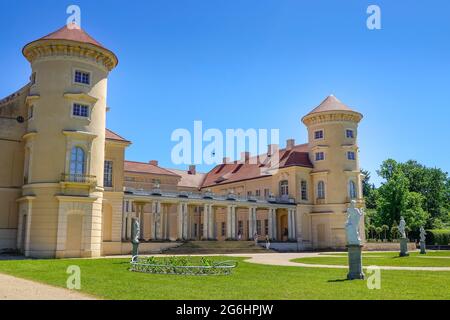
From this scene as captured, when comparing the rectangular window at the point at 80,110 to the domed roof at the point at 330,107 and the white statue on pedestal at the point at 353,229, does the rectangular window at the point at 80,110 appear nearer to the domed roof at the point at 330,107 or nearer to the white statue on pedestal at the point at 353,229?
the white statue on pedestal at the point at 353,229

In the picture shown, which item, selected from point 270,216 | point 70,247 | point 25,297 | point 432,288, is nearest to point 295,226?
point 270,216

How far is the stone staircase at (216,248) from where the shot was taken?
41.7 m

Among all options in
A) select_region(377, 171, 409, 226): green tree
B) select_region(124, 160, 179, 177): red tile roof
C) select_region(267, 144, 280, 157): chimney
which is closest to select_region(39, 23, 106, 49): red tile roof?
select_region(124, 160, 179, 177): red tile roof

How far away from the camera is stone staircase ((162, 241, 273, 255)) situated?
4166cm

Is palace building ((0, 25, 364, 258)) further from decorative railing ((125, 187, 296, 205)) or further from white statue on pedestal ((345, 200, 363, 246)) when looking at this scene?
white statue on pedestal ((345, 200, 363, 246))

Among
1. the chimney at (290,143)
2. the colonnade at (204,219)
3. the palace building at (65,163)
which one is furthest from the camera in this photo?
the chimney at (290,143)

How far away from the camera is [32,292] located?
517 inches

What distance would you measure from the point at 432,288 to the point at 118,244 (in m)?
29.5

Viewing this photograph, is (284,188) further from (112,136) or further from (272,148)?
(112,136)

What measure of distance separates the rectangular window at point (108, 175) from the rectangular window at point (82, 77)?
823 centimetres

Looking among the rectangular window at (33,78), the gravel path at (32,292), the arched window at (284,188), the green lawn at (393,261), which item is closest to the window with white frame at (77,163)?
the rectangular window at (33,78)

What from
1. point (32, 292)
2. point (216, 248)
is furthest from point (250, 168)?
point (32, 292)

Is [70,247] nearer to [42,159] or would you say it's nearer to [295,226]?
[42,159]

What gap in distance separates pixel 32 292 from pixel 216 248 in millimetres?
31114
